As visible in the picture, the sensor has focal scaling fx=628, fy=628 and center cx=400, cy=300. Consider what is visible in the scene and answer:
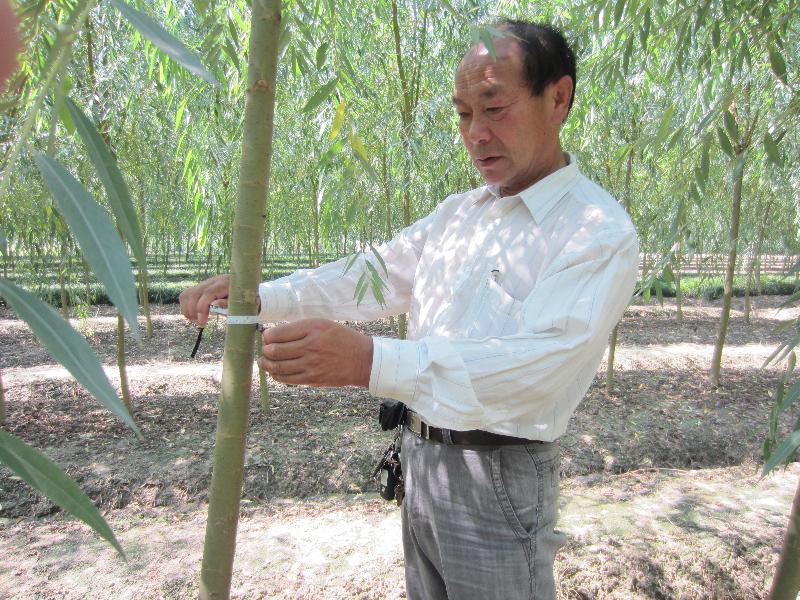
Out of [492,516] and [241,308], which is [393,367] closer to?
[241,308]

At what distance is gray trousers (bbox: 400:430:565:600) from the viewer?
123cm

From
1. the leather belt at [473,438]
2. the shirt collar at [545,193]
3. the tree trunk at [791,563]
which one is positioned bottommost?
the tree trunk at [791,563]

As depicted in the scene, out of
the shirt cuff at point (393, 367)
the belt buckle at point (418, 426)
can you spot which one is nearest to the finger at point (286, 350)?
the shirt cuff at point (393, 367)

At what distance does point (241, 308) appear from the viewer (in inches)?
34.1

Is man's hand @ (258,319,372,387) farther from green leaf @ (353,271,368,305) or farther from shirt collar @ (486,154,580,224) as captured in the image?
shirt collar @ (486,154,580,224)

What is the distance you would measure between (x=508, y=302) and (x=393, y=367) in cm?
37

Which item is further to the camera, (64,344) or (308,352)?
(308,352)

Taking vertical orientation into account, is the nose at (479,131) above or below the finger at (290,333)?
above

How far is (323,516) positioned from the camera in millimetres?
2965

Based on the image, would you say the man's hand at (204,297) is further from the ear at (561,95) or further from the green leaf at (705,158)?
the green leaf at (705,158)

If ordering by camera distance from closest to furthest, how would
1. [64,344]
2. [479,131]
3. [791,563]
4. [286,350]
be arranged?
[64,344] < [286,350] < [479,131] < [791,563]

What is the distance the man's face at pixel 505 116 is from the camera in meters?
Answer: 1.20

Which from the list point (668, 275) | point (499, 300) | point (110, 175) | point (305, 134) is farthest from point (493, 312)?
point (305, 134)

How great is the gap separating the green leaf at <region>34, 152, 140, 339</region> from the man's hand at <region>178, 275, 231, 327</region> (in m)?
0.63
